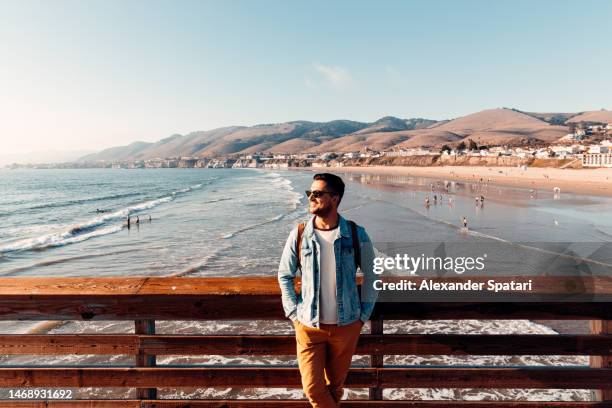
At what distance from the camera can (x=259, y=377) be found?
3.01 meters

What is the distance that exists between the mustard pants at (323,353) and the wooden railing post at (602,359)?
1883 mm

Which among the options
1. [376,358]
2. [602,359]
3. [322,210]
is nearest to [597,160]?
[602,359]

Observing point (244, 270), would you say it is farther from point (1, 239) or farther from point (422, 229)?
point (1, 239)

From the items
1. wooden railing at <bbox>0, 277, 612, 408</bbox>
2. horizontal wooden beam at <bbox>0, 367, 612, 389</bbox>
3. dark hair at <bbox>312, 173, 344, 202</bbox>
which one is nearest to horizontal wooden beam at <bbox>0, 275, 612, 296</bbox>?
wooden railing at <bbox>0, 277, 612, 408</bbox>

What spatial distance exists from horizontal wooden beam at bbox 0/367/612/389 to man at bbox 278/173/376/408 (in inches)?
17.3

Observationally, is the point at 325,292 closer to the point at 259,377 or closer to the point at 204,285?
the point at 259,377

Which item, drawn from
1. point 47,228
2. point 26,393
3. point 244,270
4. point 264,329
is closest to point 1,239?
point 47,228

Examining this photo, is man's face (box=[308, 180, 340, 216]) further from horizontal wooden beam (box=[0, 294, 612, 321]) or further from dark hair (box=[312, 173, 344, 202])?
horizontal wooden beam (box=[0, 294, 612, 321])

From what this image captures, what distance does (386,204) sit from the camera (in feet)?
142

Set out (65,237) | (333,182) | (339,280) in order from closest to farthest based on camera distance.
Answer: (339,280) → (333,182) → (65,237)

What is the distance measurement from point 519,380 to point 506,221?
98.2 feet

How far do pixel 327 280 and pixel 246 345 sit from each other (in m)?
0.89

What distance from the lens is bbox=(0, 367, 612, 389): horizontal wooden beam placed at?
2.97 metres

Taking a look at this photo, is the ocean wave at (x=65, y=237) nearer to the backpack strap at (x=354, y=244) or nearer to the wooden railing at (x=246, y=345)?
the wooden railing at (x=246, y=345)
